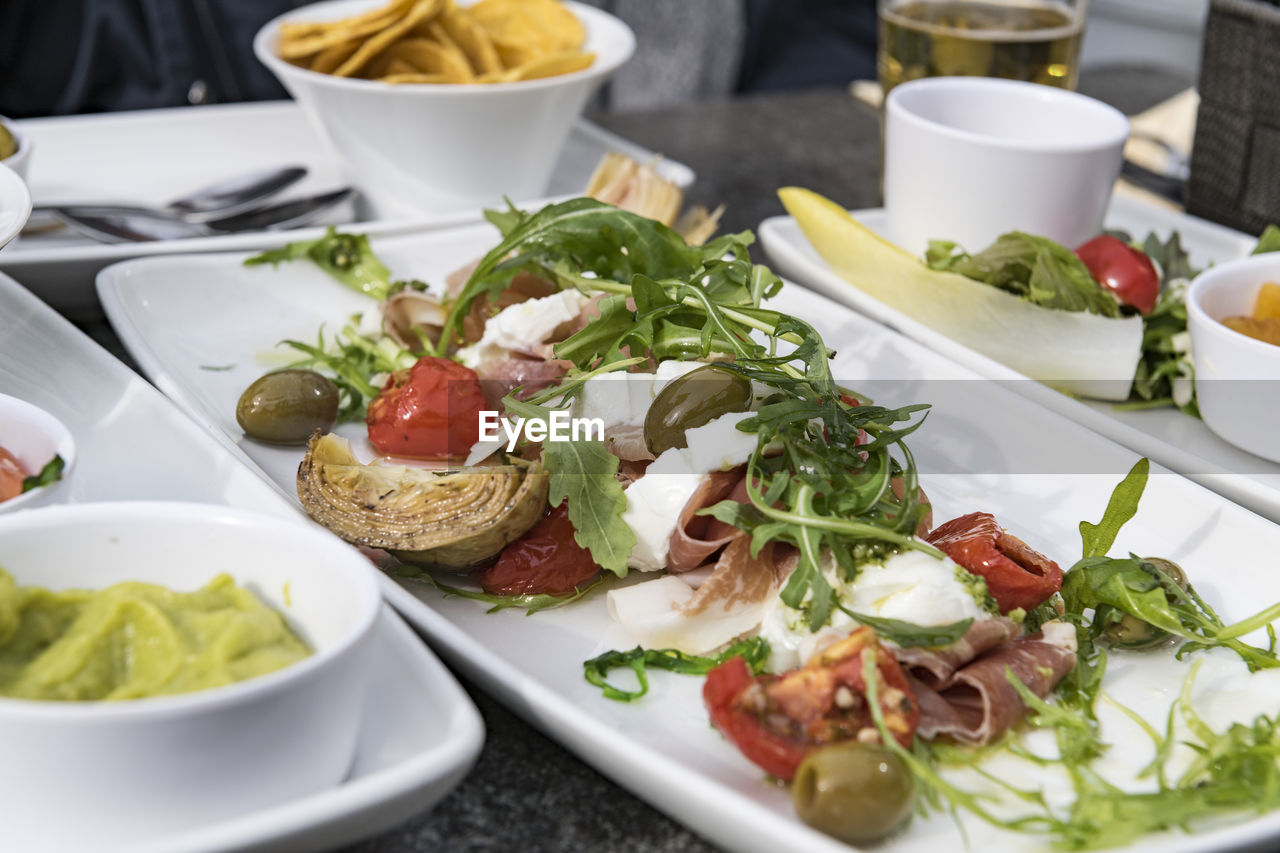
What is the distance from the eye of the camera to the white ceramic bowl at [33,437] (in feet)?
3.83

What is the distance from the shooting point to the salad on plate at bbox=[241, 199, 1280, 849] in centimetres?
102

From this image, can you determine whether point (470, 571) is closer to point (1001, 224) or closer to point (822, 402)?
point (822, 402)

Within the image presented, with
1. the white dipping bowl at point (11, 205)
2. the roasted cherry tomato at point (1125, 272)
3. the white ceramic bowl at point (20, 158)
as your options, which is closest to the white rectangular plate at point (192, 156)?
the white ceramic bowl at point (20, 158)

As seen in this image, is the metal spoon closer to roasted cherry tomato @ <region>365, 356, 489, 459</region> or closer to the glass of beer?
roasted cherry tomato @ <region>365, 356, 489, 459</region>

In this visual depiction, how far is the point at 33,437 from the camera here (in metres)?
1.20

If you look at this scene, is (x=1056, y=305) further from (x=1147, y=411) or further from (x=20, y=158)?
(x=20, y=158)

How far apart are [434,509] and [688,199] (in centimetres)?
158

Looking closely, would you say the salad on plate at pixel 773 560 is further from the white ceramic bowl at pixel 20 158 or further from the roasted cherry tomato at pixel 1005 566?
the white ceramic bowl at pixel 20 158

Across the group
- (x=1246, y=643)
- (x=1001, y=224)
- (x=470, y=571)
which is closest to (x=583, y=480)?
(x=470, y=571)

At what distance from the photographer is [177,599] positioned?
96cm

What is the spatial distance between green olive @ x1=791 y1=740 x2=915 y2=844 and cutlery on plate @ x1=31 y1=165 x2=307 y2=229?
1718 mm

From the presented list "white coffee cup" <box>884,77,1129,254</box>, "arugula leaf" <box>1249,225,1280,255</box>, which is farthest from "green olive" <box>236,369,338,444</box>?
"arugula leaf" <box>1249,225,1280,255</box>

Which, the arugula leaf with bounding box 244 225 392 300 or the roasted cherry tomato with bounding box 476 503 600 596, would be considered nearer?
the roasted cherry tomato with bounding box 476 503 600 596

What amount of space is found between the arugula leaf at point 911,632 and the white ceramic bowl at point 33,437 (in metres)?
0.79
